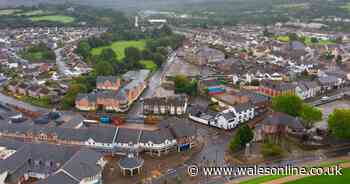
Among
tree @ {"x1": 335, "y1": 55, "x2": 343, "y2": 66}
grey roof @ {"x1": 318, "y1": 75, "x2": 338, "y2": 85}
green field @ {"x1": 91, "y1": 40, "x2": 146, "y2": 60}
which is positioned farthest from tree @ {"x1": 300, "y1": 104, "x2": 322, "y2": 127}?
green field @ {"x1": 91, "y1": 40, "x2": 146, "y2": 60}

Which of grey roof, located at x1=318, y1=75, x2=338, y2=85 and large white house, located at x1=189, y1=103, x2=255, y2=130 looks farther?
grey roof, located at x1=318, y1=75, x2=338, y2=85

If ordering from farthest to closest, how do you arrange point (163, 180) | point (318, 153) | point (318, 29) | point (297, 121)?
point (318, 29), point (297, 121), point (318, 153), point (163, 180)

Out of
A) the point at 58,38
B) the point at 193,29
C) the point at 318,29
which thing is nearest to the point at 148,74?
the point at 58,38

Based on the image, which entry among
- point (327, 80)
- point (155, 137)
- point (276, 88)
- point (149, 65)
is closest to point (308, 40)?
point (327, 80)

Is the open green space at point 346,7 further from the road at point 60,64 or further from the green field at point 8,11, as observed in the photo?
the green field at point 8,11

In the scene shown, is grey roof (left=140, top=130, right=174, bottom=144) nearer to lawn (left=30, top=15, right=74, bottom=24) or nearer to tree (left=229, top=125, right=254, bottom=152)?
tree (left=229, top=125, right=254, bottom=152)

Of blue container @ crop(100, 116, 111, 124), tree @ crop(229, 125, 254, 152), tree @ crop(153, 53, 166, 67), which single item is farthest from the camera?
tree @ crop(153, 53, 166, 67)

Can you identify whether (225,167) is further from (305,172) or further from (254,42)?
(254,42)

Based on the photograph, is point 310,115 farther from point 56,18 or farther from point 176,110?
point 56,18
